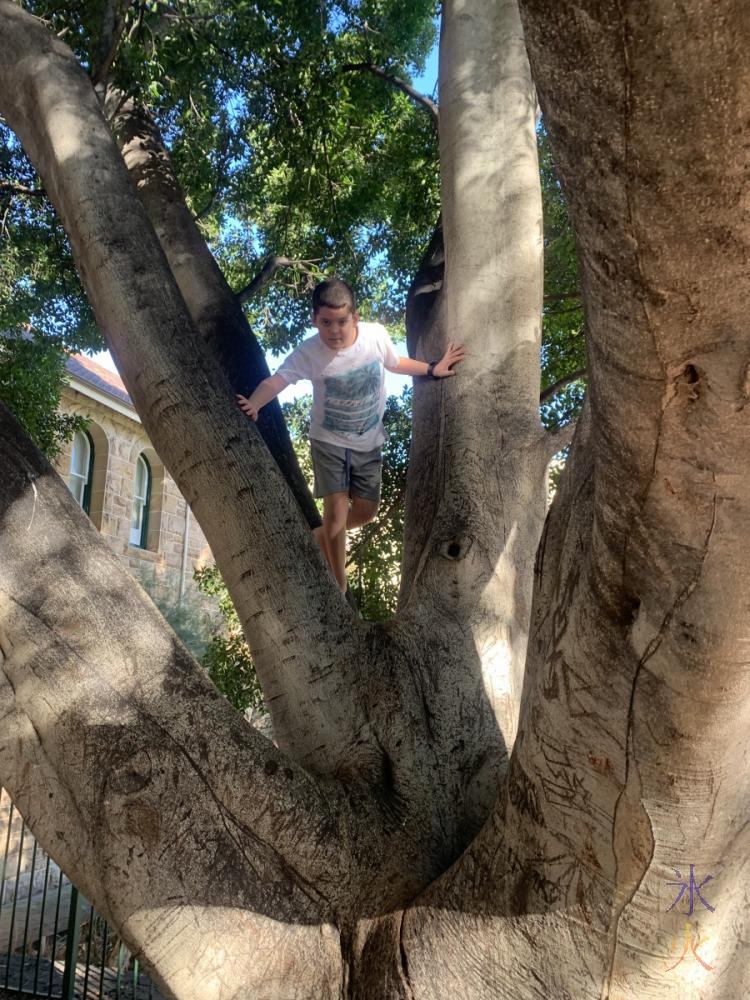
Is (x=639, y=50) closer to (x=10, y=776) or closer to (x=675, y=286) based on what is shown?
(x=675, y=286)

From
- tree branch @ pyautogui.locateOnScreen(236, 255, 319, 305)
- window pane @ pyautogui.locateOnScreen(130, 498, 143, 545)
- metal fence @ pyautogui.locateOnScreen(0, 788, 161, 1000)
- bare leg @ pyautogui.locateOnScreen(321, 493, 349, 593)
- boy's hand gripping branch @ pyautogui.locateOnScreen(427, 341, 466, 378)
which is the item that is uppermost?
window pane @ pyautogui.locateOnScreen(130, 498, 143, 545)

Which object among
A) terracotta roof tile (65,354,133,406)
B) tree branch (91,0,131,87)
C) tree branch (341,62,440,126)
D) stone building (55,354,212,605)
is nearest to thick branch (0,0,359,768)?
tree branch (91,0,131,87)

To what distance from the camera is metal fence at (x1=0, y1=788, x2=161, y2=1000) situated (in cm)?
650

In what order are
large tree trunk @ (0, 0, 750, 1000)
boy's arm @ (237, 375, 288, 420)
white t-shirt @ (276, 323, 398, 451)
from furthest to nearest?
1. white t-shirt @ (276, 323, 398, 451)
2. boy's arm @ (237, 375, 288, 420)
3. large tree trunk @ (0, 0, 750, 1000)

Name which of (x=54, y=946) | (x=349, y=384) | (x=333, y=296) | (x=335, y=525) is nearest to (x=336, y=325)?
(x=333, y=296)

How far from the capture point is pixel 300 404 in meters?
9.59

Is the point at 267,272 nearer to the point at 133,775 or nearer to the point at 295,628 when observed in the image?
the point at 295,628

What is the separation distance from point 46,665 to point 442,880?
118cm

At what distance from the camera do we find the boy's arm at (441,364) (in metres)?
3.53

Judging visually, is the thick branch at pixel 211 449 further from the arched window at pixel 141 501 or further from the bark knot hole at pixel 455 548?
the arched window at pixel 141 501

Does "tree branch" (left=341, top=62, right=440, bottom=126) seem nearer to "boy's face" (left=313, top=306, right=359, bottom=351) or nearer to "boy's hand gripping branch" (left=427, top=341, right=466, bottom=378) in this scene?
"boy's face" (left=313, top=306, right=359, bottom=351)

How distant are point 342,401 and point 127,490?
1275 cm

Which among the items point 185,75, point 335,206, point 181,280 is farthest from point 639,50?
point 335,206

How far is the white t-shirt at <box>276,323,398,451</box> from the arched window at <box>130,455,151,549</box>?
13.0m
